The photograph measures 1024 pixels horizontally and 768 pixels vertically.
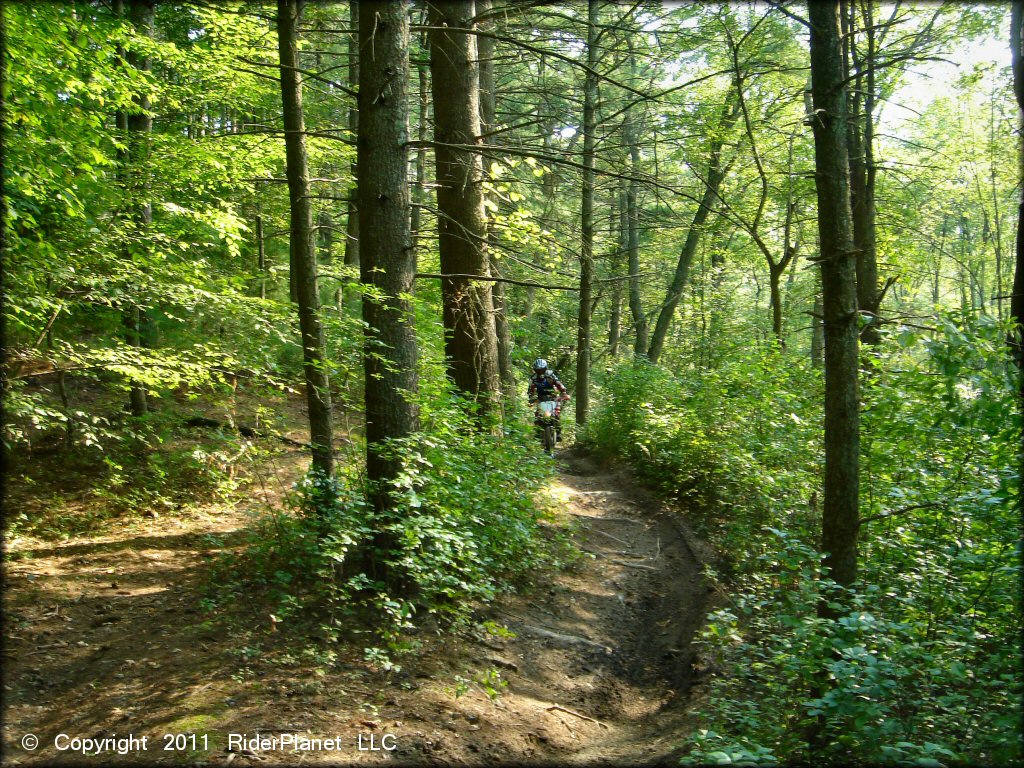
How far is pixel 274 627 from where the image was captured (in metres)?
5.18

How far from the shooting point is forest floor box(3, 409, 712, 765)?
397 centimetres

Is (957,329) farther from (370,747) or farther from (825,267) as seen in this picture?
(370,747)

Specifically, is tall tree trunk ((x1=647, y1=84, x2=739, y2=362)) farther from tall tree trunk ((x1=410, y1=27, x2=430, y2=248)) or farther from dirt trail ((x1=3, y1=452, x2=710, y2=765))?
dirt trail ((x1=3, y1=452, x2=710, y2=765))

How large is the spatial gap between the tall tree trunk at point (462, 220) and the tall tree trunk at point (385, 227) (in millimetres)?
2540

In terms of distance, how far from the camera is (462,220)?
8.60 m

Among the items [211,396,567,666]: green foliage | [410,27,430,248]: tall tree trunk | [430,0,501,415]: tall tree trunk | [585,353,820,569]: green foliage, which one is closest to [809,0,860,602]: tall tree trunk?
[585,353,820,569]: green foliage

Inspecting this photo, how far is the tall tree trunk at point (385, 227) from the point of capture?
18.6 feet

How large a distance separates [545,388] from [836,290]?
8633mm

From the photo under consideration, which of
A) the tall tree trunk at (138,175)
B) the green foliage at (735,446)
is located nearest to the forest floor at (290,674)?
the green foliage at (735,446)

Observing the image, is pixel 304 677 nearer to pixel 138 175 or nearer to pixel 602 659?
pixel 602 659

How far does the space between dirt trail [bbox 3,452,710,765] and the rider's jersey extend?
6.10m

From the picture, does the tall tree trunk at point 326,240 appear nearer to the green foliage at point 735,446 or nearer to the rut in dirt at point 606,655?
the green foliage at point 735,446

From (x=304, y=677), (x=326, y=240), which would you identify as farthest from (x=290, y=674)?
(x=326, y=240)

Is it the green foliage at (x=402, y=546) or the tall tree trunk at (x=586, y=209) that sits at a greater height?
the tall tree trunk at (x=586, y=209)
